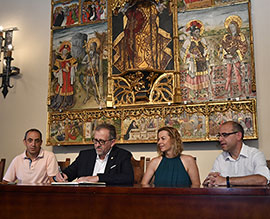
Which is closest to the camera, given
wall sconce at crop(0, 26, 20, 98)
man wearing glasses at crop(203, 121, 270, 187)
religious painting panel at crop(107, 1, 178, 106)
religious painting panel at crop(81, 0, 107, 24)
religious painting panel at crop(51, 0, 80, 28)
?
man wearing glasses at crop(203, 121, 270, 187)

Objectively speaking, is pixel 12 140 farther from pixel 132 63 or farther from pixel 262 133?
pixel 262 133

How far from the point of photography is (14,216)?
8.46 ft

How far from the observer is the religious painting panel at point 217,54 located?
17.0 feet

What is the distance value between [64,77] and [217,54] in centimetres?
277

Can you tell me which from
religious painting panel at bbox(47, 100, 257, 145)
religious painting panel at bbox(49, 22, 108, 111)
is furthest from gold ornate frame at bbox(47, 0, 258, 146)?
religious painting panel at bbox(49, 22, 108, 111)

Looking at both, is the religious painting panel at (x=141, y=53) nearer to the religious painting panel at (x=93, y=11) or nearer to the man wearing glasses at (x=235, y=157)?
the religious painting panel at (x=93, y=11)

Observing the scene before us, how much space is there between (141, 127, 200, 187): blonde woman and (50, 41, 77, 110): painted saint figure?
2612mm

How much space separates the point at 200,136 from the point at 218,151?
364mm

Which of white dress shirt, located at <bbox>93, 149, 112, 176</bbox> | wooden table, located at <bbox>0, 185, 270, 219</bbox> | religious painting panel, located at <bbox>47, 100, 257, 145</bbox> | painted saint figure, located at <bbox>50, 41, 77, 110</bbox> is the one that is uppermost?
painted saint figure, located at <bbox>50, 41, 77, 110</bbox>

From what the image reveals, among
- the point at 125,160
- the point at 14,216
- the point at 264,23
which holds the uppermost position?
the point at 264,23

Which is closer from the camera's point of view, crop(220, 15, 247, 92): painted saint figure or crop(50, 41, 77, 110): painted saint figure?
crop(220, 15, 247, 92): painted saint figure

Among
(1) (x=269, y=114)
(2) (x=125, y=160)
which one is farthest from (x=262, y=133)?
(2) (x=125, y=160)

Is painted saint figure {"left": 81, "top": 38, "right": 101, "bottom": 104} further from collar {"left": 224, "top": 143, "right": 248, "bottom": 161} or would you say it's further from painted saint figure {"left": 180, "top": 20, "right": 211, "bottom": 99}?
collar {"left": 224, "top": 143, "right": 248, "bottom": 161}

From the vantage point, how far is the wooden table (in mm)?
2080
